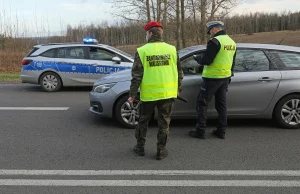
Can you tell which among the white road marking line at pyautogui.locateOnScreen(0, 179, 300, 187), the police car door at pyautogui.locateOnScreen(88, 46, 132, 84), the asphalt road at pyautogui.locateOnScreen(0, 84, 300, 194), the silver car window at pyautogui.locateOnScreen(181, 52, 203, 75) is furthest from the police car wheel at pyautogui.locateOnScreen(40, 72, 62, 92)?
the white road marking line at pyautogui.locateOnScreen(0, 179, 300, 187)

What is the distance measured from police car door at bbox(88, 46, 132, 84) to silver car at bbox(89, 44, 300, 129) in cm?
422

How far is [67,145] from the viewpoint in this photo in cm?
502

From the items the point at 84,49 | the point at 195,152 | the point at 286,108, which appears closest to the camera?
the point at 195,152

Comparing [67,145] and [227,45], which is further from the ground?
[227,45]

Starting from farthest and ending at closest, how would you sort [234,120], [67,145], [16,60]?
[16,60] → [234,120] → [67,145]

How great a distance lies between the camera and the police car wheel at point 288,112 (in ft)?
18.6

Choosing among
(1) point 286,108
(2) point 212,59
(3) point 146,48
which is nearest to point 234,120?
(1) point 286,108

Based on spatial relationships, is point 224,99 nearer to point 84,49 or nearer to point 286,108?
point 286,108

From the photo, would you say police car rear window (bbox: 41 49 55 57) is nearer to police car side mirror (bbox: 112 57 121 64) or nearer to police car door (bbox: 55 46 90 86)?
police car door (bbox: 55 46 90 86)

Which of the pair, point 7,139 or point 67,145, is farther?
point 7,139

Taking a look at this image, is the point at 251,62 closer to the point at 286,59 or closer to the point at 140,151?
the point at 286,59

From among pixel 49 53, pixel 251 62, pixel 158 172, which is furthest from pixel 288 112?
pixel 49 53
